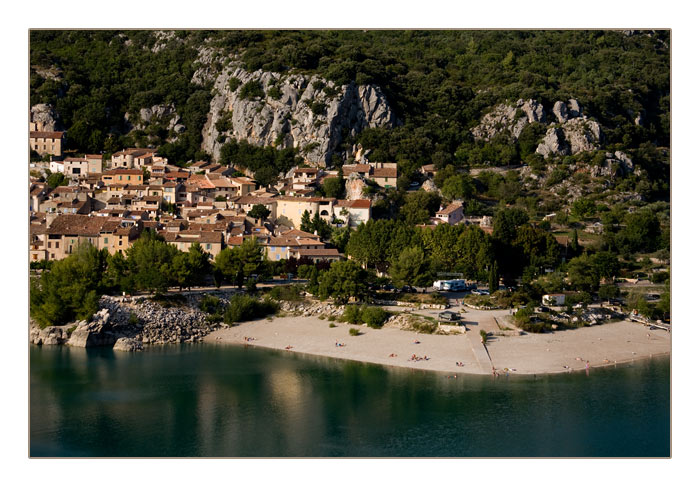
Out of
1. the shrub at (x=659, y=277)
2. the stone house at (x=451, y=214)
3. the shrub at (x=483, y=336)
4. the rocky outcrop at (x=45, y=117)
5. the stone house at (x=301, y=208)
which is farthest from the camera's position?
the rocky outcrop at (x=45, y=117)

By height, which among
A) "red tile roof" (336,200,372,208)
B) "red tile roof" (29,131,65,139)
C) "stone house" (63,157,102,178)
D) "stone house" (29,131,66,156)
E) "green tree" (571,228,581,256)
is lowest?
"green tree" (571,228,581,256)

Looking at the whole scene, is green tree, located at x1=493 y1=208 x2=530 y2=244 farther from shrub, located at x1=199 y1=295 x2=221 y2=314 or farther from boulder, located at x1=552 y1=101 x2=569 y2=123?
boulder, located at x1=552 y1=101 x2=569 y2=123

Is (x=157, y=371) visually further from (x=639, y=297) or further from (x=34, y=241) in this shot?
(x=639, y=297)

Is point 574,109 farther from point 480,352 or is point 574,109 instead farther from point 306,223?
point 480,352

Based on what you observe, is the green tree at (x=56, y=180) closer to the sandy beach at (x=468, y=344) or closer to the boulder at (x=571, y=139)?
the sandy beach at (x=468, y=344)

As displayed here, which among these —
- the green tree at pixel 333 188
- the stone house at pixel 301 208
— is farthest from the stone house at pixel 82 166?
the green tree at pixel 333 188

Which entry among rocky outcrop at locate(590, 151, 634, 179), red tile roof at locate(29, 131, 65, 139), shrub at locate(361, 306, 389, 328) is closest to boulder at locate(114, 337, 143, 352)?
shrub at locate(361, 306, 389, 328)
